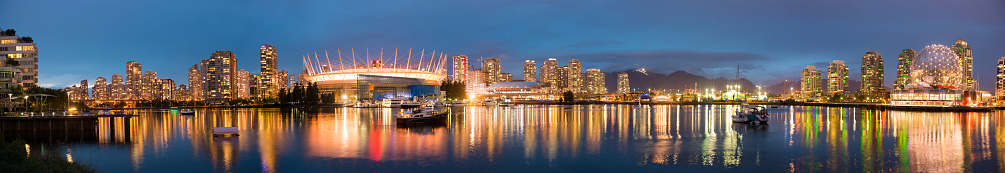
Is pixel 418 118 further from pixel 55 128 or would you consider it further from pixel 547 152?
pixel 55 128

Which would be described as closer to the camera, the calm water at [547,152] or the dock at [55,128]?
the calm water at [547,152]

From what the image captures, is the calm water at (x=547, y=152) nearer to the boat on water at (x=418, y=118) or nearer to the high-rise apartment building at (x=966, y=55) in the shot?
the boat on water at (x=418, y=118)

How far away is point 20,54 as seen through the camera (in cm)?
8738

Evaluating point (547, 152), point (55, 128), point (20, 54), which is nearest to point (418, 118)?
point (547, 152)

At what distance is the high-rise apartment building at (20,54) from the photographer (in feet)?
284

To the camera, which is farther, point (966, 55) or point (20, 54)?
point (966, 55)

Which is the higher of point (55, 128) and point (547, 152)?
point (55, 128)

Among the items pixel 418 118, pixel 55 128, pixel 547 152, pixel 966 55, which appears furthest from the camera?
pixel 966 55

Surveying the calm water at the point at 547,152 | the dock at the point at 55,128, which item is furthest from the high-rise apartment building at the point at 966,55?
the dock at the point at 55,128

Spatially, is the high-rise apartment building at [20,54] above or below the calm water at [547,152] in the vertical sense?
above

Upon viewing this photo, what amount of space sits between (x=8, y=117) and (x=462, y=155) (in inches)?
1679

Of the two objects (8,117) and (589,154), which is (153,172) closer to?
(589,154)

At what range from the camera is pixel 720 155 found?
107ft

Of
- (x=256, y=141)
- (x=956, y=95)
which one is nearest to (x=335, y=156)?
(x=256, y=141)
